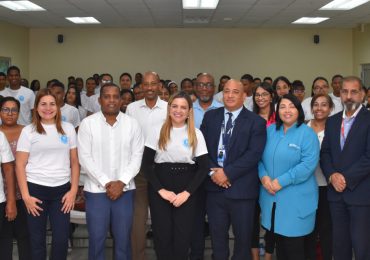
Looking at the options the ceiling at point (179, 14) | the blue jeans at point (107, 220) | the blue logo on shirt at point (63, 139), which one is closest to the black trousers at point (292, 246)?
the blue jeans at point (107, 220)

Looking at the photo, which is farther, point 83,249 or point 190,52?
point 190,52

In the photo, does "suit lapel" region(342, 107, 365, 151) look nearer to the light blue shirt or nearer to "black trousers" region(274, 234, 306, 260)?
"black trousers" region(274, 234, 306, 260)

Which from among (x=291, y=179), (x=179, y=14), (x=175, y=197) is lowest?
(x=175, y=197)

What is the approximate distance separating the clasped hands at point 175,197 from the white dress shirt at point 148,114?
66cm

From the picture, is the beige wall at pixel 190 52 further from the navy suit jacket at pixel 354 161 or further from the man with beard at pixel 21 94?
the navy suit jacket at pixel 354 161

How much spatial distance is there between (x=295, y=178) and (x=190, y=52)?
31.7 feet

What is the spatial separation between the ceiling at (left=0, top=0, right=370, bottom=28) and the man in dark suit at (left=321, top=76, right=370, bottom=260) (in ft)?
18.1

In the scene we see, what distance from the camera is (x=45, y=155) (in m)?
2.86

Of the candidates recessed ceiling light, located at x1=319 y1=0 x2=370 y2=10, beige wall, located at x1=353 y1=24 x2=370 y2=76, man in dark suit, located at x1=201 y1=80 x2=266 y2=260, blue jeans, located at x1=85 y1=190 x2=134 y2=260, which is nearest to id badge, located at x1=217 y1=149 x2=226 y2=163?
man in dark suit, located at x1=201 y1=80 x2=266 y2=260

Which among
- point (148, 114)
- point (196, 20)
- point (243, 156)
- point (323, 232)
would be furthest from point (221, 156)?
point (196, 20)

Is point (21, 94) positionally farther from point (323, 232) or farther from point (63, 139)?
point (323, 232)

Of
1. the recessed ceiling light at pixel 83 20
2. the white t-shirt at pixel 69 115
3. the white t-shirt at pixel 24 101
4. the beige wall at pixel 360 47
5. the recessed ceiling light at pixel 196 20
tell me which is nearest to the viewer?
the white t-shirt at pixel 69 115

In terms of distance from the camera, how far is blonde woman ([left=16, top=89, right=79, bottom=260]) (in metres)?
2.84

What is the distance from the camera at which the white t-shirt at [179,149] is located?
2.90 metres
